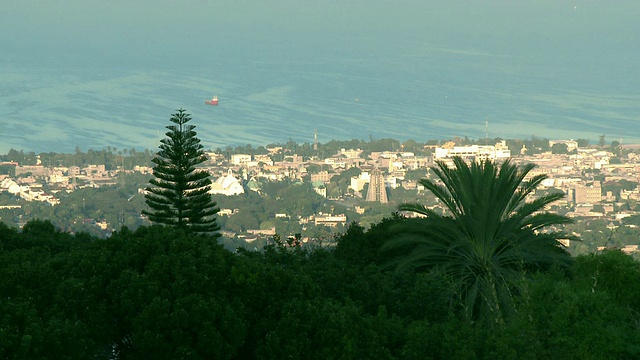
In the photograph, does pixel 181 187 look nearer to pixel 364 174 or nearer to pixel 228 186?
pixel 228 186

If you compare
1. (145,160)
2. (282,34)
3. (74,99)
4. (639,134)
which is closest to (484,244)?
(145,160)

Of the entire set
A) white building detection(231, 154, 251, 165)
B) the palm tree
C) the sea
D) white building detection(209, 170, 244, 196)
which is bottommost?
the palm tree

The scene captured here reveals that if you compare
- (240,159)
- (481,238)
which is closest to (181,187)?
(481,238)

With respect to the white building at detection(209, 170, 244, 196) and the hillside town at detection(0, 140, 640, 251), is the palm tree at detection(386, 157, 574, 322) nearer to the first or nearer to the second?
the hillside town at detection(0, 140, 640, 251)

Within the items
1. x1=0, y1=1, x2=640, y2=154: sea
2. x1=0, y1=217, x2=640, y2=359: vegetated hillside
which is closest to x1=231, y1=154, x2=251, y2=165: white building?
x1=0, y1=1, x2=640, y2=154: sea

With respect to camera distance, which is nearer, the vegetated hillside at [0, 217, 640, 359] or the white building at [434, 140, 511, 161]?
the vegetated hillside at [0, 217, 640, 359]

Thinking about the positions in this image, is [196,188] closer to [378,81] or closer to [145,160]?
[145,160]
